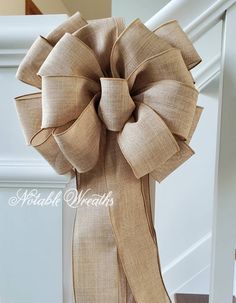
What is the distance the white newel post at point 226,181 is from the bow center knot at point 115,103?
0.19 meters

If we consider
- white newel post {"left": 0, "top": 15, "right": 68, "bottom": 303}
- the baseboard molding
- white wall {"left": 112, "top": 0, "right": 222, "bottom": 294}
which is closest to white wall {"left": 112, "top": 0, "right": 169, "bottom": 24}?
white wall {"left": 112, "top": 0, "right": 222, "bottom": 294}

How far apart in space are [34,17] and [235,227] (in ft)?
1.61

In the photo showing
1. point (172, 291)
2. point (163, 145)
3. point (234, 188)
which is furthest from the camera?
point (172, 291)

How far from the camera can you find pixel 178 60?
39 cm

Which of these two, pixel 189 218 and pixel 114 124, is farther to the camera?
pixel 189 218

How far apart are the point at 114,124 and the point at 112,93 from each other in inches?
1.7

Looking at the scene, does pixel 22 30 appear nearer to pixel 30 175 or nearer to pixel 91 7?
pixel 30 175

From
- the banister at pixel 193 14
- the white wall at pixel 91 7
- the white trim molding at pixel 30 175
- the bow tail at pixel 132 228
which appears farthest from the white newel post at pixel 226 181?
the white wall at pixel 91 7

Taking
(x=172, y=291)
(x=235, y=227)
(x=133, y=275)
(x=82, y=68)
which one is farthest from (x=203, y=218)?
(x=82, y=68)

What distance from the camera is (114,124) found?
39 centimetres

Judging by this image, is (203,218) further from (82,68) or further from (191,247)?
(82,68)

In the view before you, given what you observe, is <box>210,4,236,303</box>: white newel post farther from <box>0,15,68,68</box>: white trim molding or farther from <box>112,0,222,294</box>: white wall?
<box>112,0,222,294</box>: white wall

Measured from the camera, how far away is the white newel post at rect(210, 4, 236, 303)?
19.2 inches

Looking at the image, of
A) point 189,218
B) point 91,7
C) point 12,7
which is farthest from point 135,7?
point 91,7
